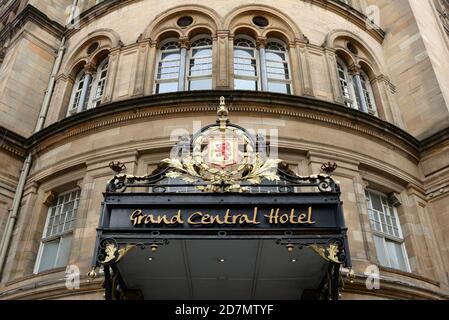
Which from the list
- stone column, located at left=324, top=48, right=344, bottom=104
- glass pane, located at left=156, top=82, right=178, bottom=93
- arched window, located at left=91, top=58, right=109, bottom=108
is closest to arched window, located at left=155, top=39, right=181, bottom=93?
glass pane, located at left=156, top=82, right=178, bottom=93

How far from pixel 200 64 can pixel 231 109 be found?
2.82 m

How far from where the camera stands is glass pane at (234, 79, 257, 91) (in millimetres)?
15148

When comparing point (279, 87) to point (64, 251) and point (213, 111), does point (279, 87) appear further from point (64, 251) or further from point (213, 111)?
point (64, 251)

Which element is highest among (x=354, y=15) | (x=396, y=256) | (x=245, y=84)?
(x=354, y=15)

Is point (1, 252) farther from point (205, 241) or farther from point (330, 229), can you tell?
point (330, 229)

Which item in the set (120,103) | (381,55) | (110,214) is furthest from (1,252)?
(381,55)

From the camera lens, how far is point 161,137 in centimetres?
1342

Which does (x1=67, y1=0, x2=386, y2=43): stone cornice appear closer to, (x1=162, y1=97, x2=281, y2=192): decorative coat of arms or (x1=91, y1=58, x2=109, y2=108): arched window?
(x1=91, y1=58, x2=109, y2=108): arched window

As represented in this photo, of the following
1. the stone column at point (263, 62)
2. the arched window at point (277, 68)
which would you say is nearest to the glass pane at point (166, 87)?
the stone column at point (263, 62)

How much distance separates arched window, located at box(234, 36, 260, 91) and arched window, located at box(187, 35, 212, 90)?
0.85 meters

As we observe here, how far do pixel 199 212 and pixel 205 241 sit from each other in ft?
2.45

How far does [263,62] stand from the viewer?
15781 millimetres

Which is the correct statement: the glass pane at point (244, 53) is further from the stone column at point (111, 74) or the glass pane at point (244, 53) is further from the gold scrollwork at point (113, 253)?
the gold scrollwork at point (113, 253)

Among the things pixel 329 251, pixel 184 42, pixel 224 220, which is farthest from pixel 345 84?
pixel 224 220
